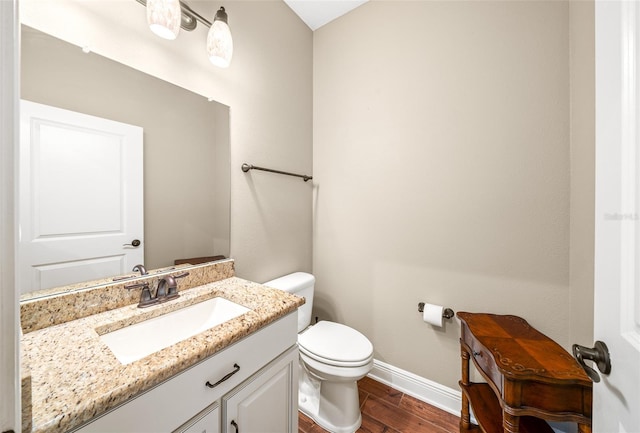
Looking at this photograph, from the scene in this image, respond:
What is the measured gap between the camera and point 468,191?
1.39 m

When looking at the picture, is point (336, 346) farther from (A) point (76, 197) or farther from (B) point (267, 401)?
(A) point (76, 197)

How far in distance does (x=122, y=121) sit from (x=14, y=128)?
87 centimetres

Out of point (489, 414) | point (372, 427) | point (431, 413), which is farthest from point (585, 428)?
point (372, 427)

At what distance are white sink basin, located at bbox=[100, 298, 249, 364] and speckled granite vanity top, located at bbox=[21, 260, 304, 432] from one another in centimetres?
3

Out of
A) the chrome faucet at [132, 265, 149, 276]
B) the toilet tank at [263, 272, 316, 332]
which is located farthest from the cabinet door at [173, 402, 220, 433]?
the toilet tank at [263, 272, 316, 332]

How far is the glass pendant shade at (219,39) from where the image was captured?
1148 mm

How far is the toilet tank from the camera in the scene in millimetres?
1552

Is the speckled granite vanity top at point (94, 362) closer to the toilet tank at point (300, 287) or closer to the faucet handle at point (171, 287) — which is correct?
the faucet handle at point (171, 287)

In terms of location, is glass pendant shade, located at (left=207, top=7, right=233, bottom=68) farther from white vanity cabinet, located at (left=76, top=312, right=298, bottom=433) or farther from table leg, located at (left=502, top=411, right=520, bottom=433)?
table leg, located at (left=502, top=411, right=520, bottom=433)

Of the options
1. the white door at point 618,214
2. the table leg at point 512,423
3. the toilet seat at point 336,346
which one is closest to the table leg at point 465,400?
the table leg at point 512,423

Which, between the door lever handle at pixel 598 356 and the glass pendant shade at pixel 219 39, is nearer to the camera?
the door lever handle at pixel 598 356

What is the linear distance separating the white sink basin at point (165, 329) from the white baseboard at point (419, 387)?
1.25 metres

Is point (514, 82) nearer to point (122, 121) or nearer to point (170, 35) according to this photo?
point (170, 35)

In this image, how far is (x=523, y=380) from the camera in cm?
90
